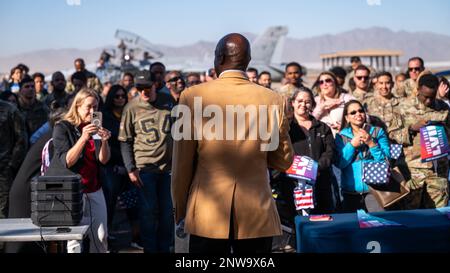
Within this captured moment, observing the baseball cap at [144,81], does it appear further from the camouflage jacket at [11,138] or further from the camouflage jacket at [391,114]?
the camouflage jacket at [391,114]

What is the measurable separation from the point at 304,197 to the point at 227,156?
8.99ft

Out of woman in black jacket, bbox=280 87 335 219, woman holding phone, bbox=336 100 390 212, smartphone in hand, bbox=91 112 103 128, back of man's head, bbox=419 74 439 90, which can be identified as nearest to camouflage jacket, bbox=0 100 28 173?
smartphone in hand, bbox=91 112 103 128

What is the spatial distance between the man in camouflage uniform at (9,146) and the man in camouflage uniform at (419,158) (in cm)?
378

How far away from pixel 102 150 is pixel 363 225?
211 centimetres

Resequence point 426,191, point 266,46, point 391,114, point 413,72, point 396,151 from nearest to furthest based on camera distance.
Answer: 1. point 396,151
2. point 426,191
3. point 391,114
4. point 413,72
5. point 266,46

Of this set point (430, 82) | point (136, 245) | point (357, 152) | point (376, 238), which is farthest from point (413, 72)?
point (376, 238)

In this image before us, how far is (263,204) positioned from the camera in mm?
3520

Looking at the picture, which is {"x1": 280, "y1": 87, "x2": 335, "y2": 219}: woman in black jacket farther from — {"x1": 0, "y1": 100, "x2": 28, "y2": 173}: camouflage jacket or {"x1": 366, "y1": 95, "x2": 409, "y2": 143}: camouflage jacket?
{"x1": 0, "y1": 100, "x2": 28, "y2": 173}: camouflage jacket

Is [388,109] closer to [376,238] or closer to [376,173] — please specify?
[376,173]

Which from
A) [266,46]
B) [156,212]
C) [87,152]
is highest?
[266,46]

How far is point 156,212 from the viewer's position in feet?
21.5

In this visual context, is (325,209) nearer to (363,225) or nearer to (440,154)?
(440,154)

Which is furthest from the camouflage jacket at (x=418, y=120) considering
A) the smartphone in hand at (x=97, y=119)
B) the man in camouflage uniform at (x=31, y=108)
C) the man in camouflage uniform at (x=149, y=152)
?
the man in camouflage uniform at (x=31, y=108)
